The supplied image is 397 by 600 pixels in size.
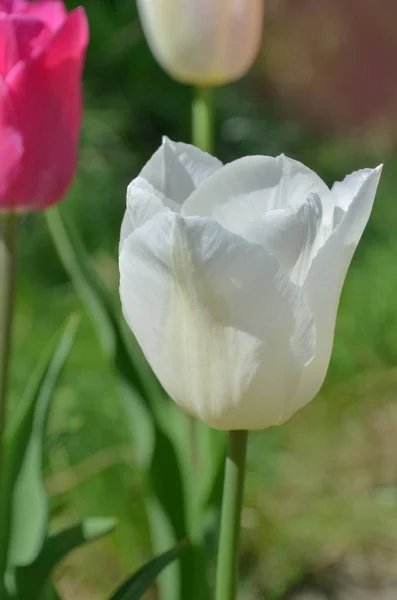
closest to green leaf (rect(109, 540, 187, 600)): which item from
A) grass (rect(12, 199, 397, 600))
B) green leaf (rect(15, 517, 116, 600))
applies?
green leaf (rect(15, 517, 116, 600))

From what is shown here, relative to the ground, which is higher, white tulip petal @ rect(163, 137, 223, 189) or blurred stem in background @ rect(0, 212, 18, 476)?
white tulip petal @ rect(163, 137, 223, 189)

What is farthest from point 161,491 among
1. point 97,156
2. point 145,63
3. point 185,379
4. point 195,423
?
point 145,63

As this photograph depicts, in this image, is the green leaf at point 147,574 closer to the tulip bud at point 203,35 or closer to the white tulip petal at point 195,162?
the white tulip petal at point 195,162

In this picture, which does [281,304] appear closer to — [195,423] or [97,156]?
[195,423]

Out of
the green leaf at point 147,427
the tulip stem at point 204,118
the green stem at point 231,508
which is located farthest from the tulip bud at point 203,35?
the green stem at point 231,508

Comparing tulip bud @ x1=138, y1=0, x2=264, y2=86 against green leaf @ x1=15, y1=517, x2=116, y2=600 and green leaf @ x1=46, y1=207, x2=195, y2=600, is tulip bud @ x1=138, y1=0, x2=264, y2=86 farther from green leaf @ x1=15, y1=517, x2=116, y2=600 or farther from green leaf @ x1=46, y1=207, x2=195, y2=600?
green leaf @ x1=15, y1=517, x2=116, y2=600

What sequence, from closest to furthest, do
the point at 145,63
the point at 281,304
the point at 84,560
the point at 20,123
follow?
the point at 281,304, the point at 20,123, the point at 84,560, the point at 145,63
